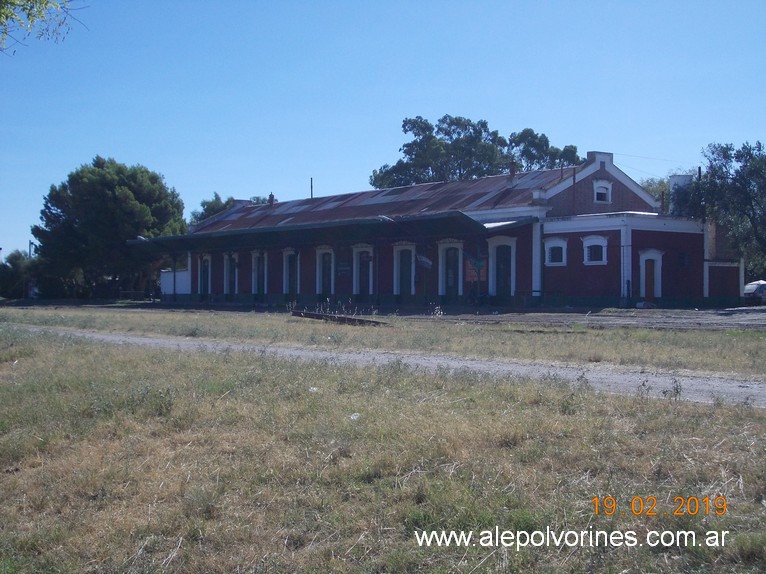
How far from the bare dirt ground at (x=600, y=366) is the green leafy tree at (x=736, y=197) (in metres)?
13.5

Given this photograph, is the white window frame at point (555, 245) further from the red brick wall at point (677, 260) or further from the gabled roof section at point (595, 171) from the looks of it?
the red brick wall at point (677, 260)

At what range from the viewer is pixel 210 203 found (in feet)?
327

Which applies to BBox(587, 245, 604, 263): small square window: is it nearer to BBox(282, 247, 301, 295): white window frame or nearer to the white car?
the white car

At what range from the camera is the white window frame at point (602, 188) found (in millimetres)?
45750

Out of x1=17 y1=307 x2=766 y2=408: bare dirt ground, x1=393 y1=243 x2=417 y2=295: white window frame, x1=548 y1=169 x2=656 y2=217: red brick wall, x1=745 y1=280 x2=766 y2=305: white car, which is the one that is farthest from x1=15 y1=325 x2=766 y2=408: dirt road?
x1=745 y1=280 x2=766 y2=305: white car

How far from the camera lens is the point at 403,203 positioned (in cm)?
5169

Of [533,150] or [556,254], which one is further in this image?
[533,150]

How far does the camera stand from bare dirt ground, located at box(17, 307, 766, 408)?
10.6m

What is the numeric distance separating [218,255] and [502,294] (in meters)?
25.3

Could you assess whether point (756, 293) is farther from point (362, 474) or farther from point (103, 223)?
point (103, 223)

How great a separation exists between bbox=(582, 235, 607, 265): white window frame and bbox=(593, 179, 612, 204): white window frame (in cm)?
643

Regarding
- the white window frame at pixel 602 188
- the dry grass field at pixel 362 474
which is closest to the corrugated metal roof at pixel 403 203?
the white window frame at pixel 602 188

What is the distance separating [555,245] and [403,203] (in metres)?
13.1

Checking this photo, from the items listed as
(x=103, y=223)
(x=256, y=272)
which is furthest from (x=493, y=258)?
(x=103, y=223)
